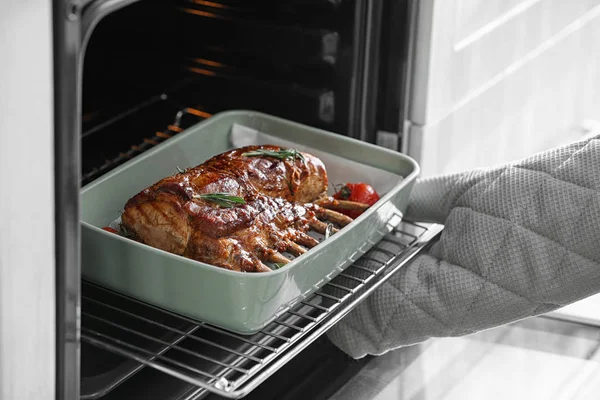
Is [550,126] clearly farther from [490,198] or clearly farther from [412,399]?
[412,399]

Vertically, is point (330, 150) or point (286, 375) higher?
point (330, 150)

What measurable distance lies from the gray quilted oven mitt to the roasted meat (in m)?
0.16

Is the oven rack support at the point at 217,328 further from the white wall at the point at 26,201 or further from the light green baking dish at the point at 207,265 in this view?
the white wall at the point at 26,201

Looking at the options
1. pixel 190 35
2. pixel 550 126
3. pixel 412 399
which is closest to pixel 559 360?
pixel 412 399

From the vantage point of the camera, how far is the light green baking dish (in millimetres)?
979

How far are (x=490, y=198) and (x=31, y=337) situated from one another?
2.14 ft

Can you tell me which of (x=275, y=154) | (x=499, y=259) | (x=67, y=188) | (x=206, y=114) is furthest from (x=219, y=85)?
(x=67, y=188)

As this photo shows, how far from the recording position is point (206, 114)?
1533mm

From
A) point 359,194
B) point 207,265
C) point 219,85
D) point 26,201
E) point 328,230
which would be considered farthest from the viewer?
point 219,85

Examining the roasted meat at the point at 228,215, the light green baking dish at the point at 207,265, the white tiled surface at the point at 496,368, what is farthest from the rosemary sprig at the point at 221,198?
the white tiled surface at the point at 496,368

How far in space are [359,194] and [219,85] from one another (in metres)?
0.36

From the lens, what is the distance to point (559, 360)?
135 centimetres

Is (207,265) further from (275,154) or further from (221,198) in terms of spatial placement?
(275,154)

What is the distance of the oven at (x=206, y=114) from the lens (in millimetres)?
750
